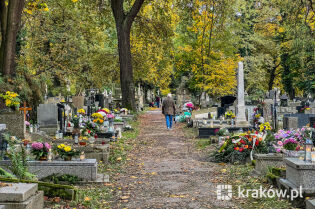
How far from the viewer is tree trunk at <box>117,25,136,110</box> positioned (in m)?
25.3

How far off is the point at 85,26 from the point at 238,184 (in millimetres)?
25269

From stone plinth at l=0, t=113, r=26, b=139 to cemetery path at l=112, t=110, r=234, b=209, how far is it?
3.08 meters

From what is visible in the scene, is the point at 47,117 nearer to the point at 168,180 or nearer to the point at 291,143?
the point at 168,180

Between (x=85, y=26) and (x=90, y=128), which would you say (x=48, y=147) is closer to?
(x=90, y=128)

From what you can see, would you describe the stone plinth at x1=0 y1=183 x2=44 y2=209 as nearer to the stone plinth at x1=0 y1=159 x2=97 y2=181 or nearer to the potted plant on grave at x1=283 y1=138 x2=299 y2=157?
the stone plinth at x1=0 y1=159 x2=97 y2=181

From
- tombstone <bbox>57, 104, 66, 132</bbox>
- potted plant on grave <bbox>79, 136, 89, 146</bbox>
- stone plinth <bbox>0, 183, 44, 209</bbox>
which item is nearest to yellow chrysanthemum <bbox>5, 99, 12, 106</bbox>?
potted plant on grave <bbox>79, 136, 89, 146</bbox>

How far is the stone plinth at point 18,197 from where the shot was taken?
5.24 metres

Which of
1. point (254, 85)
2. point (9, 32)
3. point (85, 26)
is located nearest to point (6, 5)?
point (9, 32)

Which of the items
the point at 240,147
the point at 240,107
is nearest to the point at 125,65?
the point at 240,107

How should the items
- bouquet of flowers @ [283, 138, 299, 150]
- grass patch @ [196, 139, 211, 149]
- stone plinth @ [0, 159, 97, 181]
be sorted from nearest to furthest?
1. stone plinth @ [0, 159, 97, 181]
2. bouquet of flowers @ [283, 138, 299, 150]
3. grass patch @ [196, 139, 211, 149]

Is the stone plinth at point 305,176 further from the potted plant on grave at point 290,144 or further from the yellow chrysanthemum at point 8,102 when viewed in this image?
the yellow chrysanthemum at point 8,102

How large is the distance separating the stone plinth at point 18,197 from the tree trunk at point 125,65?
20.1 metres

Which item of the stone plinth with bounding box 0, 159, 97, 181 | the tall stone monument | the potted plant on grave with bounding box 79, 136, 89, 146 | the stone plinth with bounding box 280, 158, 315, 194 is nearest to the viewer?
the stone plinth with bounding box 280, 158, 315, 194

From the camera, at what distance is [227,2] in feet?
76.9
